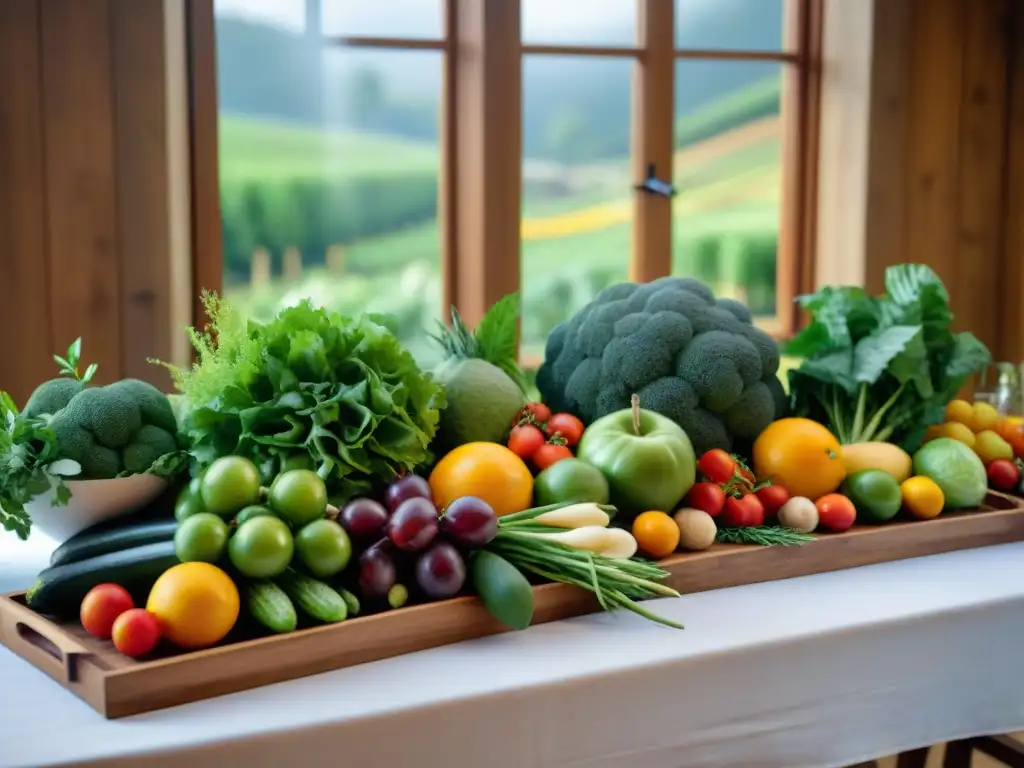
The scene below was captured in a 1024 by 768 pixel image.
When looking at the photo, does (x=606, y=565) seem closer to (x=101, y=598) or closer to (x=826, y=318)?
(x=101, y=598)

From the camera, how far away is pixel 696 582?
4.39 ft

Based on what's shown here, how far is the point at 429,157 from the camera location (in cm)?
312

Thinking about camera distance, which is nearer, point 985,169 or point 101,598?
point 101,598

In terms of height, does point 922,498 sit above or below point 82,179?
below

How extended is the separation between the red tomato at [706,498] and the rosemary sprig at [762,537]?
3 centimetres

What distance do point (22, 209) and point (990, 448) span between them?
2010mm

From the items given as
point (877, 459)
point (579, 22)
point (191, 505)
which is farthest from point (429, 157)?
point (191, 505)

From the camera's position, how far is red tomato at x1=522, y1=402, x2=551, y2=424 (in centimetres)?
153

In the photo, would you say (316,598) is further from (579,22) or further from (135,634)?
(579,22)

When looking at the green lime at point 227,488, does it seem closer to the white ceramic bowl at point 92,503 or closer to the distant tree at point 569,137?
the white ceramic bowl at point 92,503

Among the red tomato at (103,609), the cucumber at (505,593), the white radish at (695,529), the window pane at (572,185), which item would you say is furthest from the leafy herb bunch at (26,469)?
the window pane at (572,185)

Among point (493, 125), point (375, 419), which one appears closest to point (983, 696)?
point (375, 419)

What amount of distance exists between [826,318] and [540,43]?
1631 millimetres

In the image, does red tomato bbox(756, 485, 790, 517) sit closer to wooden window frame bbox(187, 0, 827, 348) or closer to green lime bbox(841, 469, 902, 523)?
green lime bbox(841, 469, 902, 523)
